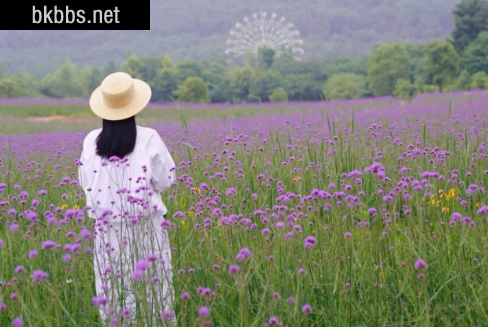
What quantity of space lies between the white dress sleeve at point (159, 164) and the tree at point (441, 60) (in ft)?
91.4

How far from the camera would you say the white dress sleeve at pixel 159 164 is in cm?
322

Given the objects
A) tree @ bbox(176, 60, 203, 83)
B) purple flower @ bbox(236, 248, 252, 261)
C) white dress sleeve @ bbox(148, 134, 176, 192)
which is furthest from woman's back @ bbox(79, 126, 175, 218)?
tree @ bbox(176, 60, 203, 83)

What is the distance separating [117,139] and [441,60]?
1109 inches

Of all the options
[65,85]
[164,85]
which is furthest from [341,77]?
Result: [65,85]

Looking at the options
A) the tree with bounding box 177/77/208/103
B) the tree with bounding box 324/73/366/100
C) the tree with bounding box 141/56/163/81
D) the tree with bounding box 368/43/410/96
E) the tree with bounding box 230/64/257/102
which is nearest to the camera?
the tree with bounding box 177/77/208/103

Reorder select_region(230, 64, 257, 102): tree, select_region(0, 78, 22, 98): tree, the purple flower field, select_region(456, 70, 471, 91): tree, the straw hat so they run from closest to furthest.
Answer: the purple flower field → the straw hat → select_region(456, 70, 471, 91): tree → select_region(0, 78, 22, 98): tree → select_region(230, 64, 257, 102): tree

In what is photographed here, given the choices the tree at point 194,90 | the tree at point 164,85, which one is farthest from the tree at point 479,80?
the tree at point 164,85

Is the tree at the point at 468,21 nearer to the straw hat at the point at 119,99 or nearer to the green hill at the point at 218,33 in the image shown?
the straw hat at the point at 119,99

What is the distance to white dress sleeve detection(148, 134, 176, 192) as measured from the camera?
3221 millimetres

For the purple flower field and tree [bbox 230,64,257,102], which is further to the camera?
tree [bbox 230,64,257,102]

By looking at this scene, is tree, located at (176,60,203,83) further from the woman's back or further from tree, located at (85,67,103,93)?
the woman's back

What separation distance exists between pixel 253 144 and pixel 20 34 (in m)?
134

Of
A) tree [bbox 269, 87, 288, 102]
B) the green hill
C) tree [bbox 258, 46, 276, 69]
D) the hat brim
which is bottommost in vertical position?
tree [bbox 269, 87, 288, 102]

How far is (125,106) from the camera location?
11.0ft
